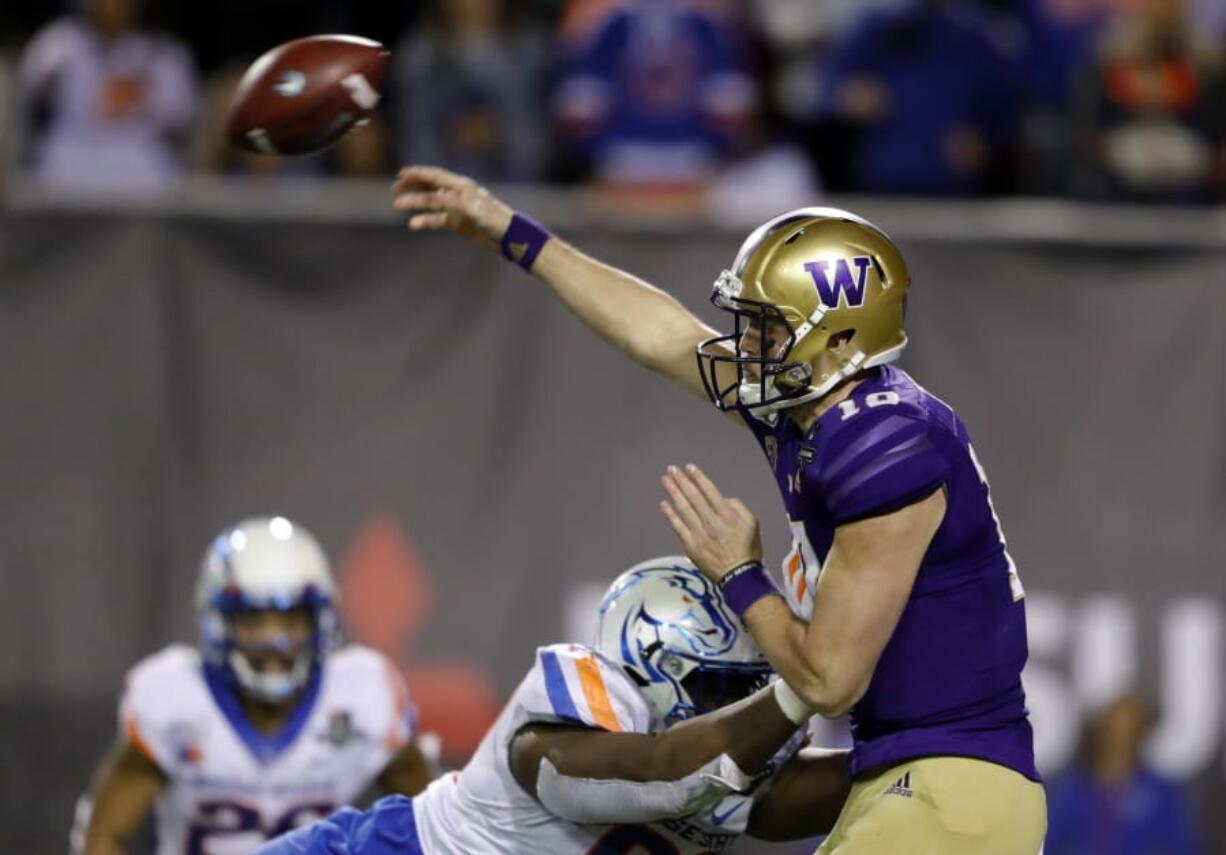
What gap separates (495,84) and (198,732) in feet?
10.2

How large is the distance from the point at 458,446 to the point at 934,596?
119 inches

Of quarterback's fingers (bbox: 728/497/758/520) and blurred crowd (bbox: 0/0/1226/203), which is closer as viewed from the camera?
quarterback's fingers (bbox: 728/497/758/520)

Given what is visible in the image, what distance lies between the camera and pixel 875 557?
11.0 feet

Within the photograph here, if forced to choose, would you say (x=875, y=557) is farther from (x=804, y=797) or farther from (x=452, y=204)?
(x=452, y=204)

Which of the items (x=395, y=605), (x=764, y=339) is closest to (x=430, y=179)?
(x=764, y=339)

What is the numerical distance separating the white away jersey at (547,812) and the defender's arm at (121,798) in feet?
3.30

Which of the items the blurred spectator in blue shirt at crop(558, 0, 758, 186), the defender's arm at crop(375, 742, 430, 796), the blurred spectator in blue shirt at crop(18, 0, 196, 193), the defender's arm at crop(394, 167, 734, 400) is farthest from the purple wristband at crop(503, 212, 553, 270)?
the blurred spectator in blue shirt at crop(18, 0, 196, 193)

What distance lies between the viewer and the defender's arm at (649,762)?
11.4ft

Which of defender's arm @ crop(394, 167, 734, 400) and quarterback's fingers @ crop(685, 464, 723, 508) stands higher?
defender's arm @ crop(394, 167, 734, 400)

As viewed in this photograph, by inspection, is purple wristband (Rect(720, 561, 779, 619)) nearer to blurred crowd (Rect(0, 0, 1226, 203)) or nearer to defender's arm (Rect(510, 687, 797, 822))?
defender's arm (Rect(510, 687, 797, 822))

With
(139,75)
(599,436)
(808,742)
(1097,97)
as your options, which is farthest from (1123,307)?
(139,75)

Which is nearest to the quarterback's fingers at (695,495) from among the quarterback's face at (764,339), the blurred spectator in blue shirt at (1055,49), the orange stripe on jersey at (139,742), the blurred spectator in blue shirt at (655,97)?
the quarterback's face at (764,339)

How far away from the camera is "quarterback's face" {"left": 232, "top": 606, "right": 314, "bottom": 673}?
188 inches

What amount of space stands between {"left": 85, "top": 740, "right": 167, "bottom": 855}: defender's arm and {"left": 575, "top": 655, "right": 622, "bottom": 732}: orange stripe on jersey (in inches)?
56.7
